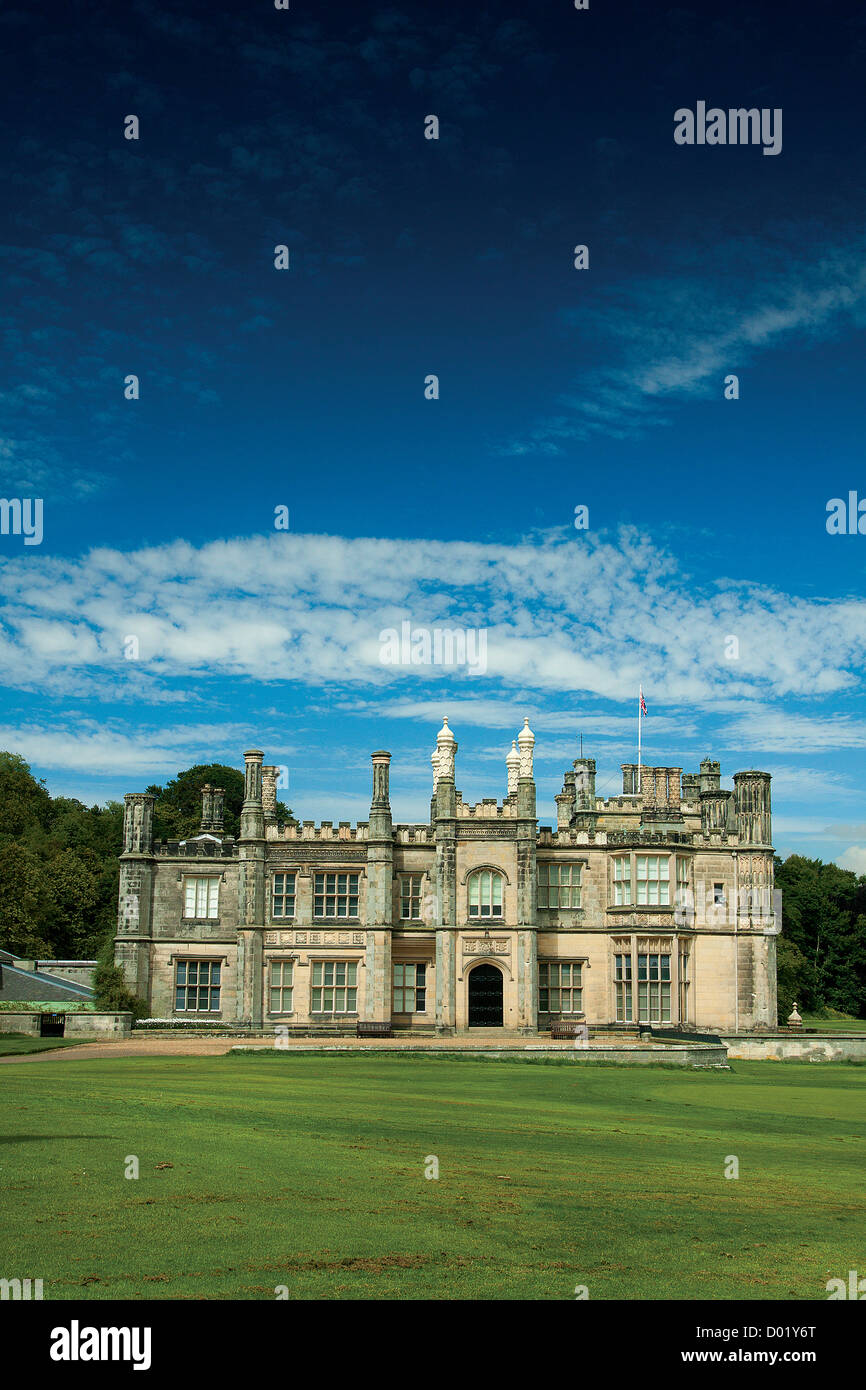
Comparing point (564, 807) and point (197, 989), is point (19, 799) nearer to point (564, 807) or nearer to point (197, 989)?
point (197, 989)

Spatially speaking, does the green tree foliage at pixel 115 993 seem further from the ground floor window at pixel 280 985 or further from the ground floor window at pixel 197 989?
the ground floor window at pixel 280 985

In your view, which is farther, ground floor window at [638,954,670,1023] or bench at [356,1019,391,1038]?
ground floor window at [638,954,670,1023]

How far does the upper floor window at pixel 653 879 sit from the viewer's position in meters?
53.7

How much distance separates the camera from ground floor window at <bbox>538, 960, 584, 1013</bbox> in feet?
175

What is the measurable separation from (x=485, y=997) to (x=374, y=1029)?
6491 mm

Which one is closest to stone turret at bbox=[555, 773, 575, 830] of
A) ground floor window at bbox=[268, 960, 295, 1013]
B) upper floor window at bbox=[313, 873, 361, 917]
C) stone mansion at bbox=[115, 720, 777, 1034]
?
stone mansion at bbox=[115, 720, 777, 1034]

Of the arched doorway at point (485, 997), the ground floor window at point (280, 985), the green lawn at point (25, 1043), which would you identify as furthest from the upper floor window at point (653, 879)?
the green lawn at point (25, 1043)

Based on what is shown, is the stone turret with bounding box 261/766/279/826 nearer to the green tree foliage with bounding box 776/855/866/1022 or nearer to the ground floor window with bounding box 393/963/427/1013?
the ground floor window with bounding box 393/963/427/1013

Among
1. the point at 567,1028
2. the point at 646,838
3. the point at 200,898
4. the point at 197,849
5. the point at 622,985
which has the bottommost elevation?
the point at 567,1028

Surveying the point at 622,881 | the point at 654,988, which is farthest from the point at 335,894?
the point at 654,988

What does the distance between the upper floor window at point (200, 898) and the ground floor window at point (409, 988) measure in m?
8.47

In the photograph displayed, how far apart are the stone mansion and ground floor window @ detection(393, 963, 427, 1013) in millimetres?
64

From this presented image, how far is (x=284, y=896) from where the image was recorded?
53.2m
